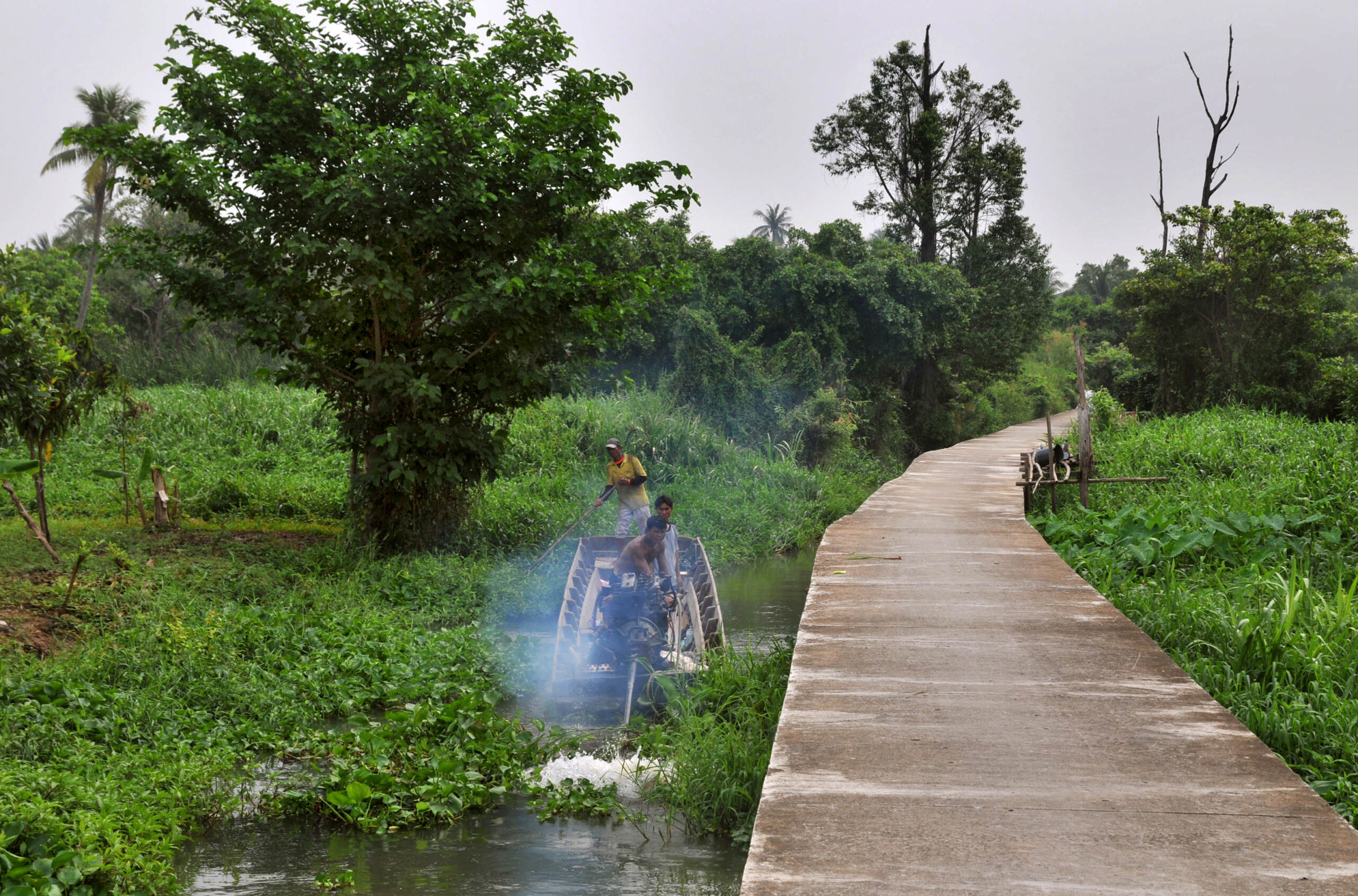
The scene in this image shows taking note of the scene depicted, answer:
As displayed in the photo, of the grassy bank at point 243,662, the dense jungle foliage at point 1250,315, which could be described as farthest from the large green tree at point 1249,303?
the grassy bank at point 243,662

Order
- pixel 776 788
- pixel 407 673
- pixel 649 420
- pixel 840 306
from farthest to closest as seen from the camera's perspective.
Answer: pixel 840 306 → pixel 649 420 → pixel 407 673 → pixel 776 788

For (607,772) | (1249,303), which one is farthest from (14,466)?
(1249,303)

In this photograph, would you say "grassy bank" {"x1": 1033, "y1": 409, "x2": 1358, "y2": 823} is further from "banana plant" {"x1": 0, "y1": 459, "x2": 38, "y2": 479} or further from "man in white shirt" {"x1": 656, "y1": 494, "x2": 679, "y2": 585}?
"banana plant" {"x1": 0, "y1": 459, "x2": 38, "y2": 479}

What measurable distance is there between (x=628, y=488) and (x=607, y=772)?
5.67 m

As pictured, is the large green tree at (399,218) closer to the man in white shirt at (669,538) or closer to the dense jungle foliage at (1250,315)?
Answer: the man in white shirt at (669,538)

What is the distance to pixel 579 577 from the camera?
Answer: 9.46 metres

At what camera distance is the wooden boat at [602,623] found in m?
7.84

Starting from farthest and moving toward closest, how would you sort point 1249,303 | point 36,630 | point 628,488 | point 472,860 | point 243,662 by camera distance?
point 1249,303 < point 628,488 < point 243,662 < point 36,630 < point 472,860

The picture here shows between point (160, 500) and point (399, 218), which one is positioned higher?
point (399, 218)

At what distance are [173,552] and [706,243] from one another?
18275mm

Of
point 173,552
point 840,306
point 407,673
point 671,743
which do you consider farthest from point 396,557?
point 840,306

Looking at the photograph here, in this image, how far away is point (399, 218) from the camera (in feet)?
33.8

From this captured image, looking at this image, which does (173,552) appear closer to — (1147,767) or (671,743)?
(671,743)

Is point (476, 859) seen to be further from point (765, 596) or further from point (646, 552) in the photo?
point (765, 596)
